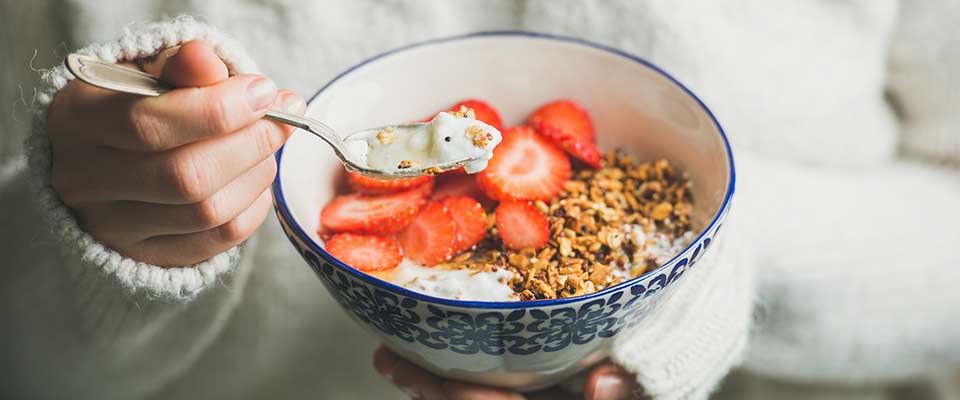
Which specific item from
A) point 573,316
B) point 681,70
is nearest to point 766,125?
point 681,70

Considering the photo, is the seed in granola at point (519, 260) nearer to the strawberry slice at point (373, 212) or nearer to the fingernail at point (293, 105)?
the strawberry slice at point (373, 212)

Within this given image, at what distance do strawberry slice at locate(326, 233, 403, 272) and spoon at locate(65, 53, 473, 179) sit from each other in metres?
0.09

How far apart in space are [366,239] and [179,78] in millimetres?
221

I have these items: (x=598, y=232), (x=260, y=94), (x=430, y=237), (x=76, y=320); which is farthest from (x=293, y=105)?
(x=76, y=320)

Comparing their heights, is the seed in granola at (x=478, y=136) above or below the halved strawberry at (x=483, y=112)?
above

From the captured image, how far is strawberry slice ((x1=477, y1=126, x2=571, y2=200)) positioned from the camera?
0.63 m

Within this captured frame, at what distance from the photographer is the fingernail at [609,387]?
2.02ft

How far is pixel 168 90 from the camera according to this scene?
0.44m

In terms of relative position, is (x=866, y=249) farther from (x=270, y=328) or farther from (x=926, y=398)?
(x=270, y=328)

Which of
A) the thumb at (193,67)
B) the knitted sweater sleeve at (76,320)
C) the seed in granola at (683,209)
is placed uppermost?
the thumb at (193,67)

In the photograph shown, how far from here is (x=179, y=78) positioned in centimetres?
43

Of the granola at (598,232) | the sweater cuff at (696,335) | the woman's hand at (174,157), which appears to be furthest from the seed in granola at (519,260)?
the woman's hand at (174,157)

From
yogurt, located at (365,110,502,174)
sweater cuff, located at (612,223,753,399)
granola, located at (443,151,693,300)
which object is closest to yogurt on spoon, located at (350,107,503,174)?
yogurt, located at (365,110,502,174)

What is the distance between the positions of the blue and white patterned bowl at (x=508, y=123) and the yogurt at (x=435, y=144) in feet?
0.28
